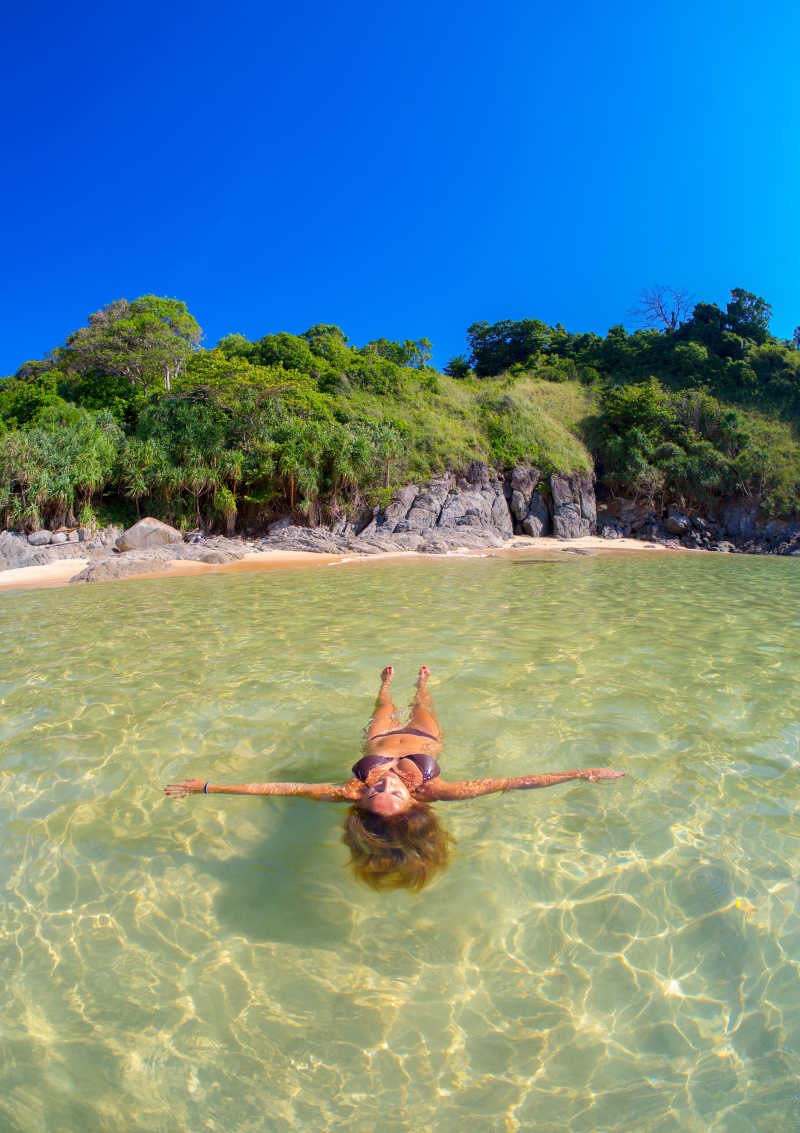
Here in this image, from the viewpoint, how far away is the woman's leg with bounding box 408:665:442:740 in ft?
14.1

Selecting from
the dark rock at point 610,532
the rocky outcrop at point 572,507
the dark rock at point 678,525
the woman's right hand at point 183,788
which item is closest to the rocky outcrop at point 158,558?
the woman's right hand at point 183,788

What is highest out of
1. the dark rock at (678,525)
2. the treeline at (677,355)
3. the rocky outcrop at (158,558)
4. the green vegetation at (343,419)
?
the treeline at (677,355)

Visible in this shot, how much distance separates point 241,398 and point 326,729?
23.8 metres

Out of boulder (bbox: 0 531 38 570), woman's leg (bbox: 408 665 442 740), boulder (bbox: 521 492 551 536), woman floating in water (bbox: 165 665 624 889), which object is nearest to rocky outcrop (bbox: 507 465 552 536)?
boulder (bbox: 521 492 551 536)

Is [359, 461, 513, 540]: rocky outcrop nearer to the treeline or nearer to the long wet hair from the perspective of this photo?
Result: the treeline

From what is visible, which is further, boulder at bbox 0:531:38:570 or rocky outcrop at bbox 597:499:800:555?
rocky outcrop at bbox 597:499:800:555

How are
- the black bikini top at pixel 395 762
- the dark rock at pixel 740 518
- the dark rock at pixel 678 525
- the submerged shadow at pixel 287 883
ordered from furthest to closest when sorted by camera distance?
the dark rock at pixel 740 518, the dark rock at pixel 678 525, the black bikini top at pixel 395 762, the submerged shadow at pixel 287 883

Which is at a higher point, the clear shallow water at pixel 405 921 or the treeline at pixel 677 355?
the treeline at pixel 677 355

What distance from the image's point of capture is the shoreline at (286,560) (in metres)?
15.4

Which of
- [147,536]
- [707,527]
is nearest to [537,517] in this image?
[707,527]

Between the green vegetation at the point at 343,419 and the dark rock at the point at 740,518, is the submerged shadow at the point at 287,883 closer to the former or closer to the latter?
the green vegetation at the point at 343,419

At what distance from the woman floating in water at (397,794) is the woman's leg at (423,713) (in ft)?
0.31

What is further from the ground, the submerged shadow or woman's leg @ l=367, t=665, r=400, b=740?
woman's leg @ l=367, t=665, r=400, b=740

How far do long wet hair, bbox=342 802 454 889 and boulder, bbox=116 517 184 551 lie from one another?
19648 millimetres
